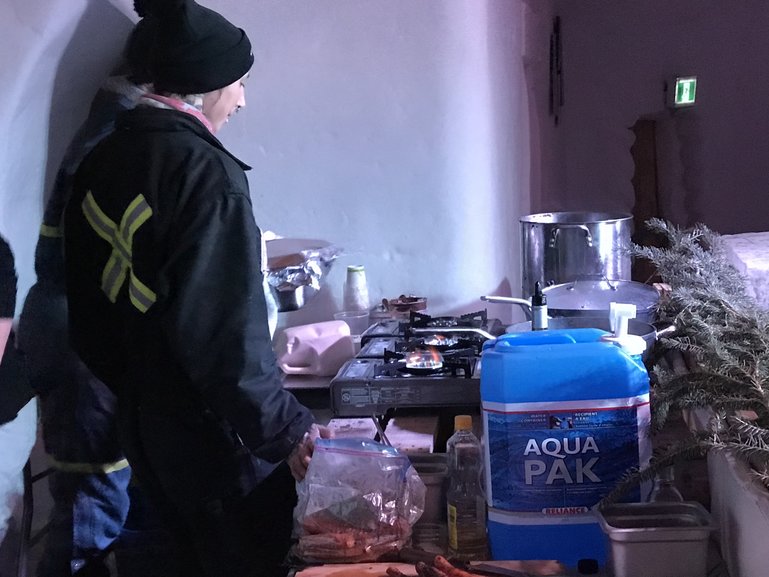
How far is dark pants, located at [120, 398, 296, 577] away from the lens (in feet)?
4.45

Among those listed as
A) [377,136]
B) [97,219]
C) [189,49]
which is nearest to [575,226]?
[377,136]

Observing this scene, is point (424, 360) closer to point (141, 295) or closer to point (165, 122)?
point (141, 295)

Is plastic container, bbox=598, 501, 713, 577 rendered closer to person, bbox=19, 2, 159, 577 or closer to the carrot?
the carrot

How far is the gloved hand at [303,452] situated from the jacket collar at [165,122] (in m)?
0.48

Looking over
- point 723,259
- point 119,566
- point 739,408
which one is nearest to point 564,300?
point 723,259

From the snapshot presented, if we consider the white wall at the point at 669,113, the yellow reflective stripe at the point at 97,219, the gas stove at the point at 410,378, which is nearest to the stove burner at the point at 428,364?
the gas stove at the point at 410,378

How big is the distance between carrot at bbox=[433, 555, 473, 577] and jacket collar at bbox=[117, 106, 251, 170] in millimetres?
785

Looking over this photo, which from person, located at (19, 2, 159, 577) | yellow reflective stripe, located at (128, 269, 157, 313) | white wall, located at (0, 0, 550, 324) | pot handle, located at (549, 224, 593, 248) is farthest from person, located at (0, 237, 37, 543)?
Result: pot handle, located at (549, 224, 593, 248)

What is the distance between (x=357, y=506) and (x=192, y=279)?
456mm

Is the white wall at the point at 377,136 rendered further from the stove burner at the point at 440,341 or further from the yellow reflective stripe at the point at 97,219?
the yellow reflective stripe at the point at 97,219

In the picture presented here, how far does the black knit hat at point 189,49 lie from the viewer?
1.45m

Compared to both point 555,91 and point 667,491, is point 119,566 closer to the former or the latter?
point 667,491

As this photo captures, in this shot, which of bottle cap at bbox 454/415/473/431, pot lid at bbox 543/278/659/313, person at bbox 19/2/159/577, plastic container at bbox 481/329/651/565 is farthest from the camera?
person at bbox 19/2/159/577

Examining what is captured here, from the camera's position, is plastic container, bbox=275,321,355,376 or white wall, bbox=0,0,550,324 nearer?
plastic container, bbox=275,321,355,376
